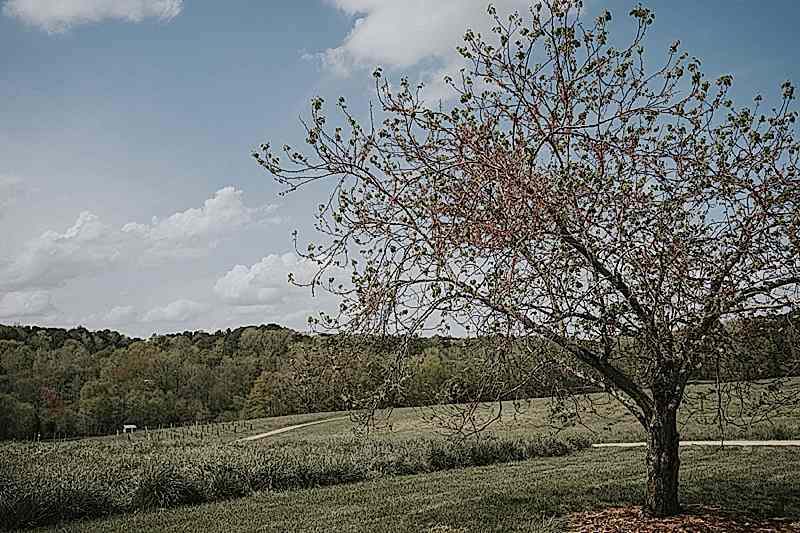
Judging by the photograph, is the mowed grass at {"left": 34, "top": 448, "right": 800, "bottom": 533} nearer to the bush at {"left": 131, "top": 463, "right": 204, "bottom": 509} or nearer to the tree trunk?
the bush at {"left": 131, "top": 463, "right": 204, "bottom": 509}

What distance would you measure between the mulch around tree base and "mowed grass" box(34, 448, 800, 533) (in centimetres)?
27

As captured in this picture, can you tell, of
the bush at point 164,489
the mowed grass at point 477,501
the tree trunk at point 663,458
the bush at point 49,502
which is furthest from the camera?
the bush at point 164,489

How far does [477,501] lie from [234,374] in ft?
69.4

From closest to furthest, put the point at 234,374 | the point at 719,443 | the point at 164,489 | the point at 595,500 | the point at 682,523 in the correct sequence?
the point at 682,523 → the point at 595,500 → the point at 164,489 → the point at 719,443 → the point at 234,374

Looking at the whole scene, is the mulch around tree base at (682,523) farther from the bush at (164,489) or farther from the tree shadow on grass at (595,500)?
the bush at (164,489)

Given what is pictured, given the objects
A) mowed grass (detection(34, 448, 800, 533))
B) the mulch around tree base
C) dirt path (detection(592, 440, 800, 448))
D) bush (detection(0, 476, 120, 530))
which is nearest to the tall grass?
bush (detection(0, 476, 120, 530))

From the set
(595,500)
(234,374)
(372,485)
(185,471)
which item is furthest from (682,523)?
(234,374)

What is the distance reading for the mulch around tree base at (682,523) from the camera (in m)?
6.21

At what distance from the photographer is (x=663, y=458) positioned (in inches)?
259

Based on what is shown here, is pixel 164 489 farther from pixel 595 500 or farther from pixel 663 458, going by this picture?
pixel 663 458

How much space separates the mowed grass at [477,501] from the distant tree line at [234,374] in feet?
4.22

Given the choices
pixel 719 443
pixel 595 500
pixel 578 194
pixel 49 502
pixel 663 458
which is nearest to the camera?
pixel 578 194

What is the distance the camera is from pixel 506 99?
600cm

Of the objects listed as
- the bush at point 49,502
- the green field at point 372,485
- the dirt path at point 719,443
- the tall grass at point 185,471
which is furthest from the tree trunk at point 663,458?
the dirt path at point 719,443
